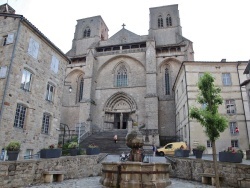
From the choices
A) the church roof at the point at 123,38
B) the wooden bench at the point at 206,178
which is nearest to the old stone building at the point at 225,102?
the wooden bench at the point at 206,178

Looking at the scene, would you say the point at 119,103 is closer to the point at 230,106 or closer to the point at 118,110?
the point at 118,110

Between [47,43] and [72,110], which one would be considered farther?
[72,110]

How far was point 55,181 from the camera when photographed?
909cm

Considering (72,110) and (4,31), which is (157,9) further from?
(4,31)

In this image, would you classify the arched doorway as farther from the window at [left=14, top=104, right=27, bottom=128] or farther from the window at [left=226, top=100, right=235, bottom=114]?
the window at [left=14, top=104, right=27, bottom=128]

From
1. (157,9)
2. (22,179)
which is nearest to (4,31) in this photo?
(22,179)

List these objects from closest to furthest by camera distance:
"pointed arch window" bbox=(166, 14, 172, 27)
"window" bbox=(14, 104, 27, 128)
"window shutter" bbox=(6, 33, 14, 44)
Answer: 1. "window" bbox=(14, 104, 27, 128)
2. "window shutter" bbox=(6, 33, 14, 44)
3. "pointed arch window" bbox=(166, 14, 172, 27)

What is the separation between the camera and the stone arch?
28.3 m

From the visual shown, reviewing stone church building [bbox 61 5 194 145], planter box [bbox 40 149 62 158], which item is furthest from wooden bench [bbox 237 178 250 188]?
stone church building [bbox 61 5 194 145]

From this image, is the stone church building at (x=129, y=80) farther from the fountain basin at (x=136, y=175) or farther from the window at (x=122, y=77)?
the fountain basin at (x=136, y=175)

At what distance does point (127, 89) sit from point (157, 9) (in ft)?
52.7

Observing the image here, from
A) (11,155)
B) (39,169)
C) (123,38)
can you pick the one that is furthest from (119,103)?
(11,155)

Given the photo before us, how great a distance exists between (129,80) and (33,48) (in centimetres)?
1688

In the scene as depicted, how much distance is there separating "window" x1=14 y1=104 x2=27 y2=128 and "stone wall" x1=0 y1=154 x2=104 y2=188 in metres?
4.52
